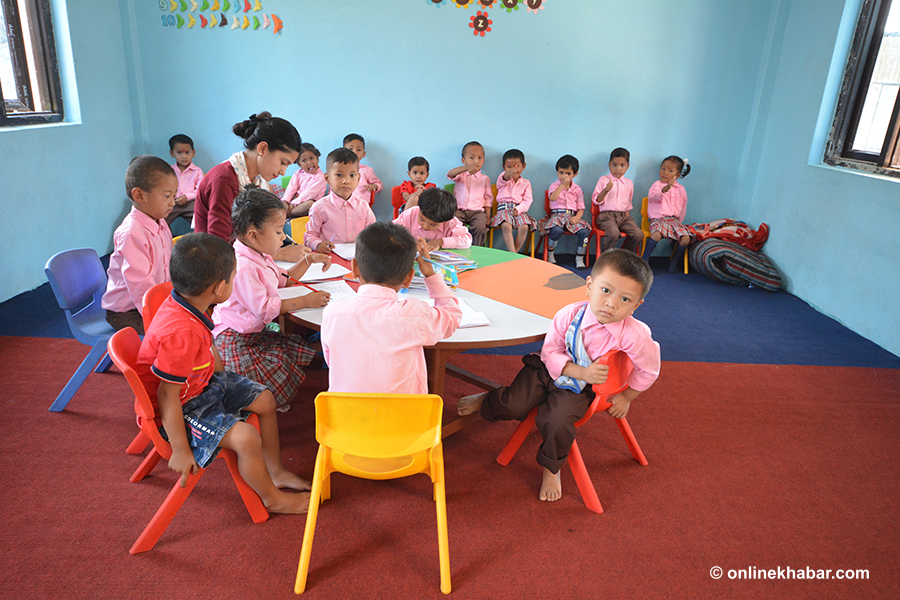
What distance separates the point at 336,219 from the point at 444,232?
0.60m

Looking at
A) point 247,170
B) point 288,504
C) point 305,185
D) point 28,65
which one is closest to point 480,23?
point 305,185

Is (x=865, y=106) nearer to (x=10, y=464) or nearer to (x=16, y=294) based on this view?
(x=10, y=464)

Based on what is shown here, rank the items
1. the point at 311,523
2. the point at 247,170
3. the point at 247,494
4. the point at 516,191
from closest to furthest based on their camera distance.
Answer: the point at 311,523 → the point at 247,494 → the point at 247,170 → the point at 516,191

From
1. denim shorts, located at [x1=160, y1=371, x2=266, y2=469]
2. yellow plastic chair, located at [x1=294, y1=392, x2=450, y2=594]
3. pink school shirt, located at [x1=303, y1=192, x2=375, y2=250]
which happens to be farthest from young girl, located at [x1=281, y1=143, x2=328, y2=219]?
yellow plastic chair, located at [x1=294, y1=392, x2=450, y2=594]

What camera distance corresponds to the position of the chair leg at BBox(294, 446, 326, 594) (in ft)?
5.27

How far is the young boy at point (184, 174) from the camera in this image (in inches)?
198

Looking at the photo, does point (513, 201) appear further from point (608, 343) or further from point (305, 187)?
point (608, 343)

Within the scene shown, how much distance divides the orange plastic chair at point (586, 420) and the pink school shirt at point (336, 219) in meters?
1.44

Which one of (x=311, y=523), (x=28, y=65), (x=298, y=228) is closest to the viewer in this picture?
(x=311, y=523)

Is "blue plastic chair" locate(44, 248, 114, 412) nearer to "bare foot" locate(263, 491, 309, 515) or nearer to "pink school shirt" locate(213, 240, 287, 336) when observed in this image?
"pink school shirt" locate(213, 240, 287, 336)

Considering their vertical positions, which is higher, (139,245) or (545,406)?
(139,245)

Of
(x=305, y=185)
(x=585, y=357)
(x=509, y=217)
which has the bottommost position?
(x=509, y=217)

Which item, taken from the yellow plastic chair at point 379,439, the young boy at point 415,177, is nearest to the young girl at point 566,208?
the young boy at point 415,177

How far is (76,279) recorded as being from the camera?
2.44 meters
